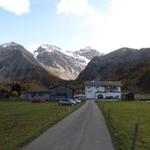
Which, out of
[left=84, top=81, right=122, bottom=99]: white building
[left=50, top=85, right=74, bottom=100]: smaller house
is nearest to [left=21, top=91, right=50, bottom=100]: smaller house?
[left=50, top=85, right=74, bottom=100]: smaller house

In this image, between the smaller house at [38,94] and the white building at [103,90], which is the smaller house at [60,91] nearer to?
the smaller house at [38,94]

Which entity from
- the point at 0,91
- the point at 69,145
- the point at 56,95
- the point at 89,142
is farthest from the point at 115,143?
the point at 0,91

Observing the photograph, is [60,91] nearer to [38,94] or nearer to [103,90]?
[38,94]

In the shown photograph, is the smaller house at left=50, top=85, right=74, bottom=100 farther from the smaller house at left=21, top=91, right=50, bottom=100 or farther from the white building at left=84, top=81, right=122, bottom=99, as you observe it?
→ the white building at left=84, top=81, right=122, bottom=99

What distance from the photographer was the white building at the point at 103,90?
163 metres

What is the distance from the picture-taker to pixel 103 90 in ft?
542

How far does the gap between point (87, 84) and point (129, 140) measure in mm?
145946

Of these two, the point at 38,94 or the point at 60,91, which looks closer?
the point at 60,91

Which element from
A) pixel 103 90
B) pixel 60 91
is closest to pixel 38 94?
pixel 60 91

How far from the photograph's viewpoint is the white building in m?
163

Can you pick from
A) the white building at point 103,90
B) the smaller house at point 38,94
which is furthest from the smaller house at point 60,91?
the white building at point 103,90

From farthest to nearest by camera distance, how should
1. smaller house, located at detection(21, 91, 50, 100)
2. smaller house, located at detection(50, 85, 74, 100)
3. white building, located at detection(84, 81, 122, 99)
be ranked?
white building, located at detection(84, 81, 122, 99) < smaller house, located at detection(21, 91, 50, 100) < smaller house, located at detection(50, 85, 74, 100)

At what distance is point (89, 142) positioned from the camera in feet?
64.5

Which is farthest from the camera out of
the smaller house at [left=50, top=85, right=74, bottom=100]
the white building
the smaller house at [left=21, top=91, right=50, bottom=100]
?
the white building
